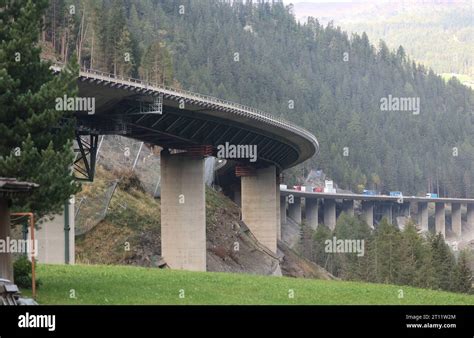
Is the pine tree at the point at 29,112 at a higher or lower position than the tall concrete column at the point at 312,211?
lower

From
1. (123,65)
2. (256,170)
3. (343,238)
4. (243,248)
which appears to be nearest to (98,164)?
(243,248)

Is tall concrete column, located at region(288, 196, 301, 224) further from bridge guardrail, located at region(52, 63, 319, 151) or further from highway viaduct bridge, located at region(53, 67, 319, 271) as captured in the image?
highway viaduct bridge, located at region(53, 67, 319, 271)

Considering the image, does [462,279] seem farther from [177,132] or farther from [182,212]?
[177,132]

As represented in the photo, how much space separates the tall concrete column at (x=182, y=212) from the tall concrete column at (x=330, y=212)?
379 feet

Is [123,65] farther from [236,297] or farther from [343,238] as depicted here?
[236,297]

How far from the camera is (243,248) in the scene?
103 meters

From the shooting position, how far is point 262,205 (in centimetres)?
11700

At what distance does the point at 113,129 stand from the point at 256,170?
52545 mm

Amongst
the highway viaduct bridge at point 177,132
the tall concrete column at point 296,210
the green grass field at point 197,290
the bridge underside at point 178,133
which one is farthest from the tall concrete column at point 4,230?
the tall concrete column at point 296,210

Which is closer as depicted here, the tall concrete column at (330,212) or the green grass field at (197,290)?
the green grass field at (197,290)

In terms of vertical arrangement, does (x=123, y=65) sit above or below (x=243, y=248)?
above

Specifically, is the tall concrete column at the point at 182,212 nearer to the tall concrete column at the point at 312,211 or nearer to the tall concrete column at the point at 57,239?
the tall concrete column at the point at 57,239

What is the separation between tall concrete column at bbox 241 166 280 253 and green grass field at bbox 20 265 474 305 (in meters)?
72.8

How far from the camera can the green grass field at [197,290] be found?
32.2 m
